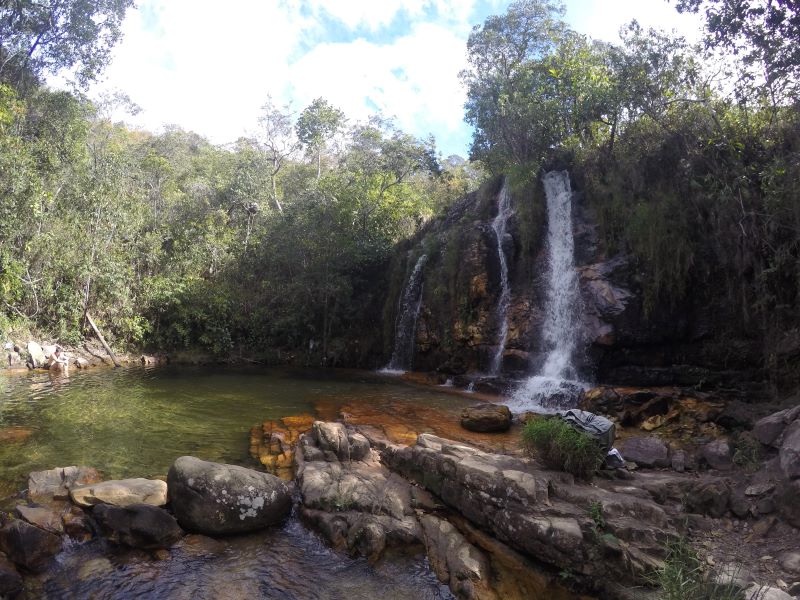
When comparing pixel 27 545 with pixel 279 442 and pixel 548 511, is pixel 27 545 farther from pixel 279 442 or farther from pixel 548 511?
pixel 548 511

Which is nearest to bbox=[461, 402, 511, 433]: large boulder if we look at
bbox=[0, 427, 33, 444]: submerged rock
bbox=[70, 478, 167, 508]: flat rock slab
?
bbox=[70, 478, 167, 508]: flat rock slab

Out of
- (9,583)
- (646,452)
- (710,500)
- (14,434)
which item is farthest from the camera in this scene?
(14,434)

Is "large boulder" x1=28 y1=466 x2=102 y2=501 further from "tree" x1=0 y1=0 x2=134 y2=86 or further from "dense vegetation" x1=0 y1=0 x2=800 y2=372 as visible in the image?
"tree" x1=0 y1=0 x2=134 y2=86

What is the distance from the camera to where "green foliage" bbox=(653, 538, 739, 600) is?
11.3 ft

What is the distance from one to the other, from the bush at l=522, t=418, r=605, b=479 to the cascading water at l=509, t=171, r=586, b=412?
5838 mm

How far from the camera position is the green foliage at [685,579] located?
3.46m

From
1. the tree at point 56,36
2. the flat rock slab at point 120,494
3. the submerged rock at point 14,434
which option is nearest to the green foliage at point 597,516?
the flat rock slab at point 120,494

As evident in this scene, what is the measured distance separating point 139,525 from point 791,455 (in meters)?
6.90

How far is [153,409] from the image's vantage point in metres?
10.9

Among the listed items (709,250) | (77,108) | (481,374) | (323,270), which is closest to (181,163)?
(77,108)

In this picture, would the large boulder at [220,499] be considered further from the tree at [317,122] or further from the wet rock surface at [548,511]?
the tree at [317,122]

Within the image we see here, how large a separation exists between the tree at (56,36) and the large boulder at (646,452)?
991 inches

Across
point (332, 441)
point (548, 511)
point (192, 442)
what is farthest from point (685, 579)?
point (192, 442)

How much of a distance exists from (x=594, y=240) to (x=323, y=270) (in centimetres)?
1132
